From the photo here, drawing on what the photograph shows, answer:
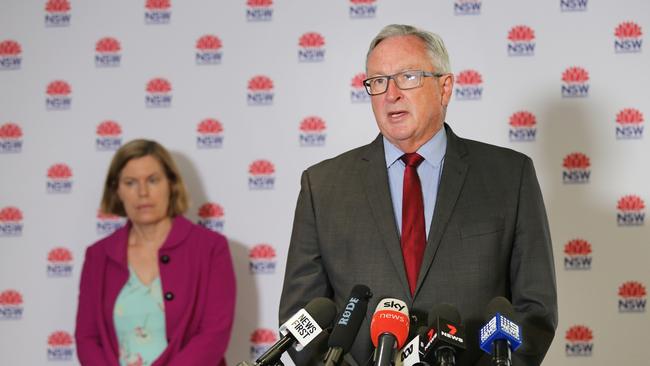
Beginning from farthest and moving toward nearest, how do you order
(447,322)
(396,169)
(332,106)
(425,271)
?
(332,106) < (396,169) < (425,271) < (447,322)

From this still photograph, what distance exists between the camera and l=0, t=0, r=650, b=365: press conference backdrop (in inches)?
156

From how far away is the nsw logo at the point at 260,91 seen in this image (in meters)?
4.20

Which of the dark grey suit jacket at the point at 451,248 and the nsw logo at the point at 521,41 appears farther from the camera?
the nsw logo at the point at 521,41

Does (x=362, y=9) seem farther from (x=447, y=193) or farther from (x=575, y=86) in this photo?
(x=447, y=193)

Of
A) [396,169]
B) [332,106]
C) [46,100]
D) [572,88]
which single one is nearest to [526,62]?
[572,88]

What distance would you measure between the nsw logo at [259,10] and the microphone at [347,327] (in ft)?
8.91

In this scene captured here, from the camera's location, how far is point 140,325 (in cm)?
365

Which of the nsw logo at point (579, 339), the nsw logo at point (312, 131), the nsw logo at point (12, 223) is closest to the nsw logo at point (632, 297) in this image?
the nsw logo at point (579, 339)

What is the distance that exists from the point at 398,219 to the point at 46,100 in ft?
9.06

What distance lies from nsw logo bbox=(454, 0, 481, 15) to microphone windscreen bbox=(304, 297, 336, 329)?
8.76 feet

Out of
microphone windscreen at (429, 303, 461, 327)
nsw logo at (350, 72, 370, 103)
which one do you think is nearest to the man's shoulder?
microphone windscreen at (429, 303, 461, 327)

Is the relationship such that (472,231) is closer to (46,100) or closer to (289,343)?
(289,343)

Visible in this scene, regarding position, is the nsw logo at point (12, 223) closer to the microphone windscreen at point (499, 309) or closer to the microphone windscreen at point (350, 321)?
the microphone windscreen at point (350, 321)

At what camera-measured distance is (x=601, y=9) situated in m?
4.03
